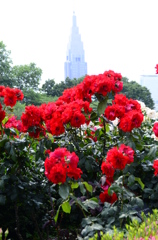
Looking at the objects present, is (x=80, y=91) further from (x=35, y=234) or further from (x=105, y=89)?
(x=35, y=234)

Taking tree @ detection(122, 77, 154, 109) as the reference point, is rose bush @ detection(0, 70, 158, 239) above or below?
below

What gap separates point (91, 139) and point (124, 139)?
0.36 metres

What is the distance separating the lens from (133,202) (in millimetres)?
1804

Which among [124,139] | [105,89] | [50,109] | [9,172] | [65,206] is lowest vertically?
[65,206]

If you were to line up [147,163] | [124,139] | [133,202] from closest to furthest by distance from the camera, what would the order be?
1. [133,202]
2. [124,139]
3. [147,163]

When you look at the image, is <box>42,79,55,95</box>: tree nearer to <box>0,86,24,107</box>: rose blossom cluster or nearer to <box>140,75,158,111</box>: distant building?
<box>140,75,158,111</box>: distant building

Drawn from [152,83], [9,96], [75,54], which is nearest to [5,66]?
[152,83]

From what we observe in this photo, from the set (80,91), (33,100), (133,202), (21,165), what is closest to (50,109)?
(80,91)

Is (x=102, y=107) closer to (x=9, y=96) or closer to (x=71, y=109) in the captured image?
(x=71, y=109)

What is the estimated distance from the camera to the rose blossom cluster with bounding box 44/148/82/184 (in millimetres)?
1479

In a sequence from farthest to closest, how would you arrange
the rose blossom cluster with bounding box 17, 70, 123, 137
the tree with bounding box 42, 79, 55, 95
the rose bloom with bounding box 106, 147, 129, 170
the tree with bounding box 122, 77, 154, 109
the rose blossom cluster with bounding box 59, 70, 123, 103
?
the tree with bounding box 42, 79, 55, 95 → the tree with bounding box 122, 77, 154, 109 → the rose blossom cluster with bounding box 59, 70, 123, 103 → the rose blossom cluster with bounding box 17, 70, 123, 137 → the rose bloom with bounding box 106, 147, 129, 170

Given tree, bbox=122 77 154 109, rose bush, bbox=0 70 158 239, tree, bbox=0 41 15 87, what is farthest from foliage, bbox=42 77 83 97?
rose bush, bbox=0 70 158 239

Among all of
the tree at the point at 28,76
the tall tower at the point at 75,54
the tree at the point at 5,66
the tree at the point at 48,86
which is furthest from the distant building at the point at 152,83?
the tall tower at the point at 75,54

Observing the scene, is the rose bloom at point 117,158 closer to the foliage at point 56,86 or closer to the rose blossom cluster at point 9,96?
the rose blossom cluster at point 9,96
